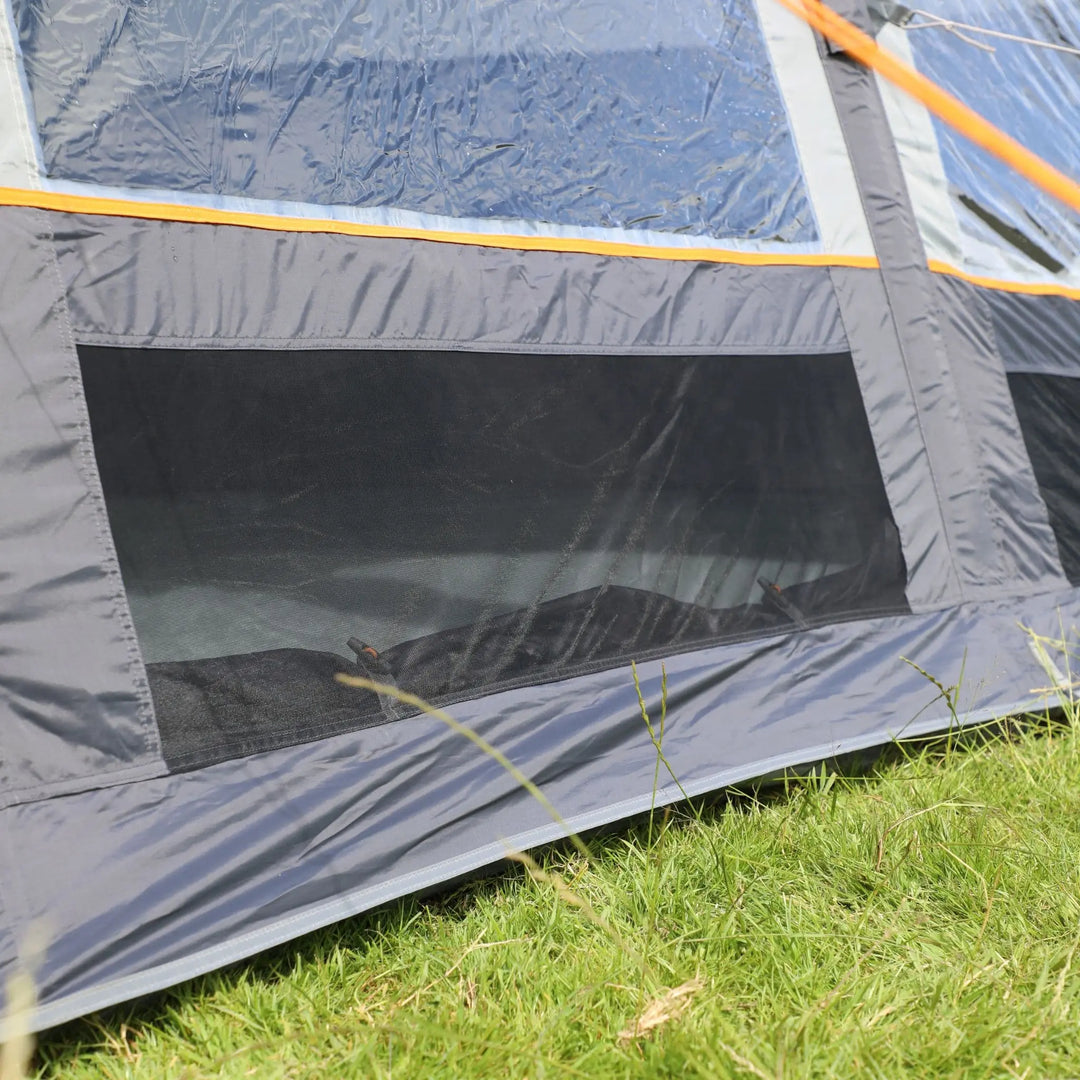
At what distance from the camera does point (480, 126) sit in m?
1.72

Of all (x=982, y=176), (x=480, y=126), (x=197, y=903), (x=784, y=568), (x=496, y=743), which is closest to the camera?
(x=197, y=903)

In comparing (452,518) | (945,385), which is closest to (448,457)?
(452,518)

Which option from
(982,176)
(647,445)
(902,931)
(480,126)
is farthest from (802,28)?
(902,931)

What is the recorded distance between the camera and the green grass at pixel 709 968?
3.59ft

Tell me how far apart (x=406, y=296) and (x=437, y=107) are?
0.33 meters

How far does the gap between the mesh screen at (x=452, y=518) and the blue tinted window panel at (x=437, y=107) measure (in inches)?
10.4

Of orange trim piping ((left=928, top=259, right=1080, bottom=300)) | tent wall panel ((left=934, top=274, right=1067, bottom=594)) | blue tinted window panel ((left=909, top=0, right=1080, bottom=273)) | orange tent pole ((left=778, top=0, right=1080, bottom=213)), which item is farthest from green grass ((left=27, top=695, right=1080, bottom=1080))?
orange tent pole ((left=778, top=0, right=1080, bottom=213))

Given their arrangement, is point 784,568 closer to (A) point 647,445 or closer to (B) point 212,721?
(A) point 647,445

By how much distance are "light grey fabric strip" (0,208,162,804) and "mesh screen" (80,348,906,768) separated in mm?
31

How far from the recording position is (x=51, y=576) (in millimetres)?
1283

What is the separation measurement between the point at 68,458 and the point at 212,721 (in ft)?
1.20

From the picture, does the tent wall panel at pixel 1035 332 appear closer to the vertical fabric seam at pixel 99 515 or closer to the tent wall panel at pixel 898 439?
the tent wall panel at pixel 898 439

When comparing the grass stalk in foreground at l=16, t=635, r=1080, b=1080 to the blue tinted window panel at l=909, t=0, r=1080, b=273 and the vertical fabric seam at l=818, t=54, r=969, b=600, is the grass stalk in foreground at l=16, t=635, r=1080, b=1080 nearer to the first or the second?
the vertical fabric seam at l=818, t=54, r=969, b=600

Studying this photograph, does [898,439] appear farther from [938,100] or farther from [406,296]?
[406,296]
